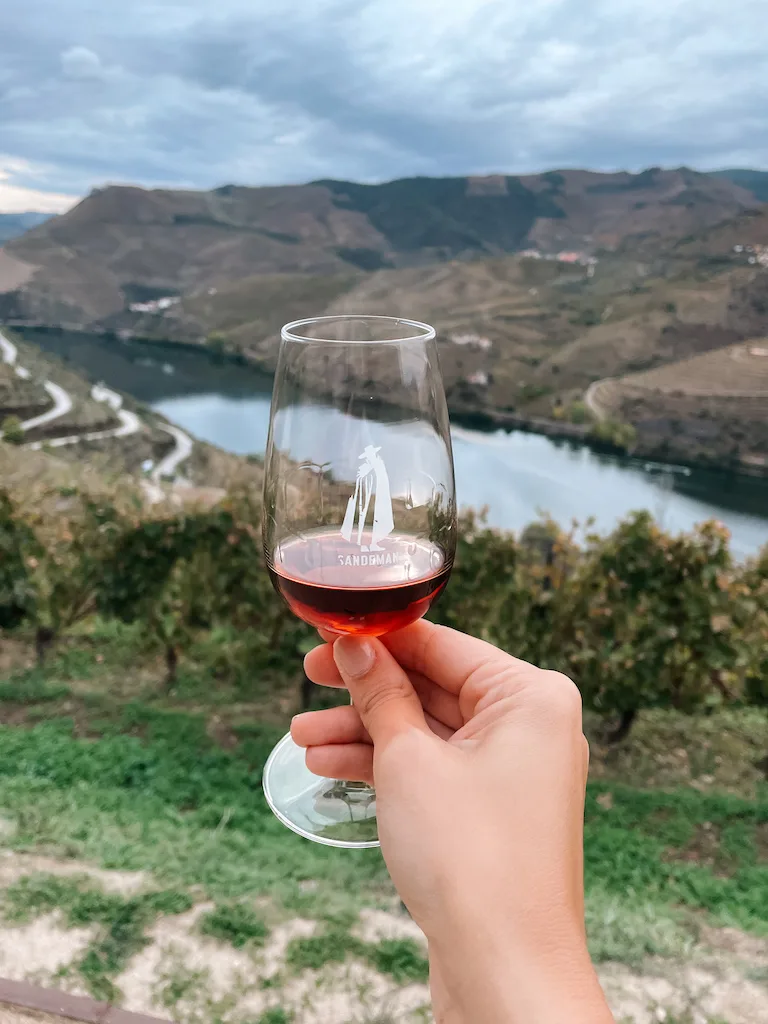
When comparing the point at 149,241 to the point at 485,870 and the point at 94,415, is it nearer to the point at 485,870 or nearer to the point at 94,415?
the point at 94,415

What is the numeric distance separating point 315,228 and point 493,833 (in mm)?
14256

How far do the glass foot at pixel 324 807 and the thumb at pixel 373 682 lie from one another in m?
0.46

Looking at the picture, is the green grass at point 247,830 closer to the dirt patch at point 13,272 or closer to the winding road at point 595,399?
the winding road at point 595,399

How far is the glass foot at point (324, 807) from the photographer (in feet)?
4.81

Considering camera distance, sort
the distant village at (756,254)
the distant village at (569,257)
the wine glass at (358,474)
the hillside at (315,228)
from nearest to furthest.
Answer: the wine glass at (358,474)
the distant village at (756,254)
the distant village at (569,257)
the hillside at (315,228)

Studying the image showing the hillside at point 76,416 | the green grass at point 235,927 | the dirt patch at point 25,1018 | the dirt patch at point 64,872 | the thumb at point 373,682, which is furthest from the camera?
the hillside at point 76,416

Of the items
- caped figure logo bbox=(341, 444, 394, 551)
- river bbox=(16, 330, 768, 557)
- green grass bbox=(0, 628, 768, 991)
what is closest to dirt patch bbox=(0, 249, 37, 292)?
river bbox=(16, 330, 768, 557)

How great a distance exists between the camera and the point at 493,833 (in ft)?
3.02

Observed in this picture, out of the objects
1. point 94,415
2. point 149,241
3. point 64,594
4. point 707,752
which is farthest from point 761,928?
point 149,241

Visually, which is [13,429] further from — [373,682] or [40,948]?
[373,682]

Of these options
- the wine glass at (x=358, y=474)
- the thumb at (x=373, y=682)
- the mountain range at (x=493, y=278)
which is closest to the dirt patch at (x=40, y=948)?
the thumb at (x=373, y=682)

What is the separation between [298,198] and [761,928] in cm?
1437

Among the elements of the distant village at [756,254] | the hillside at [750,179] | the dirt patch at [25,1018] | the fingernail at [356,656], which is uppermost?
the hillside at [750,179]

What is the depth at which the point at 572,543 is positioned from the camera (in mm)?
3160
